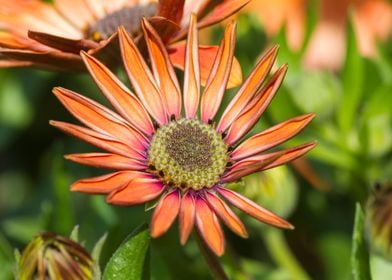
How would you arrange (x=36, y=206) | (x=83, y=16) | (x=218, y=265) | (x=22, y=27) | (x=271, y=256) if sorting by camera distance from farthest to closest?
(x=36, y=206), (x=271, y=256), (x=83, y=16), (x=22, y=27), (x=218, y=265)

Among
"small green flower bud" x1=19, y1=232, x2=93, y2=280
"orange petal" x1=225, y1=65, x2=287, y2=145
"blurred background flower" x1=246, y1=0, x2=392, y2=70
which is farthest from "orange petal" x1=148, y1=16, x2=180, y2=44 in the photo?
"blurred background flower" x1=246, y1=0, x2=392, y2=70

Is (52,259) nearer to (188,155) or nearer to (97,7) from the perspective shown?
(188,155)

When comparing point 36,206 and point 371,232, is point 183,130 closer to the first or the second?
point 371,232

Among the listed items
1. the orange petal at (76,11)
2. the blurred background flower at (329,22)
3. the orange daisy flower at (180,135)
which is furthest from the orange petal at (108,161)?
the blurred background flower at (329,22)

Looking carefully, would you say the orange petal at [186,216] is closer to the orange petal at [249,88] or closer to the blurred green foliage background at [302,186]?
the orange petal at [249,88]

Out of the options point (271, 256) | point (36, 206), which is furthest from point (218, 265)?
point (36, 206)

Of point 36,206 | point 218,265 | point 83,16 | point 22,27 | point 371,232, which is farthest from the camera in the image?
point 36,206

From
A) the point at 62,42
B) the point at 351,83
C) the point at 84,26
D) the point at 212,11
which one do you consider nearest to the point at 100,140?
the point at 62,42
